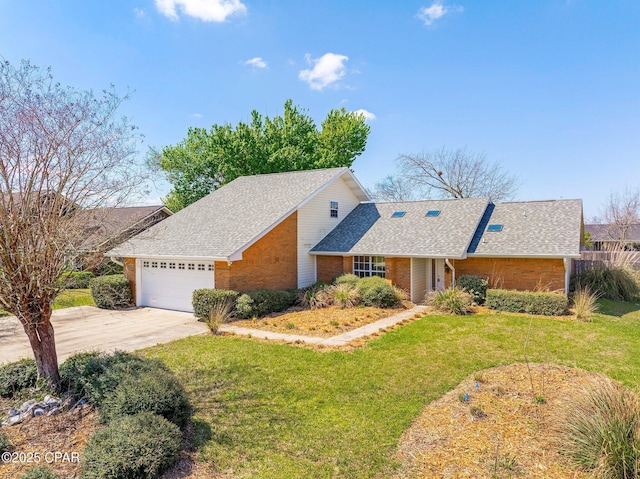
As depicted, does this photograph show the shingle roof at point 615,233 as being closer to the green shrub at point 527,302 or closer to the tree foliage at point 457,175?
the tree foliage at point 457,175

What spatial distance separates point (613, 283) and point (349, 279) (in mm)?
12843

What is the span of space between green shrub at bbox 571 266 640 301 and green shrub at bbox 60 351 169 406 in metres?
18.9

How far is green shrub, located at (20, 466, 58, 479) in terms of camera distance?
13.1ft

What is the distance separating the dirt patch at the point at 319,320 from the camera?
1182cm

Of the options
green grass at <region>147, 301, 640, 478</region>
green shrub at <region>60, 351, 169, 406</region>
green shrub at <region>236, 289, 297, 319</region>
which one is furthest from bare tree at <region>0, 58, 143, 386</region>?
green shrub at <region>236, 289, 297, 319</region>

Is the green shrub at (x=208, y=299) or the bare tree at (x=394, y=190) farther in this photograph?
the bare tree at (x=394, y=190)

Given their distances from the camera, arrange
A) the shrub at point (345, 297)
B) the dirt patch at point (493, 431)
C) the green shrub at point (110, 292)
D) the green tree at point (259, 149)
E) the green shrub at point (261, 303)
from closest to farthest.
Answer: the dirt patch at point (493, 431) → the green shrub at point (261, 303) → the shrub at point (345, 297) → the green shrub at point (110, 292) → the green tree at point (259, 149)

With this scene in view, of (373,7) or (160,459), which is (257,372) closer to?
(160,459)

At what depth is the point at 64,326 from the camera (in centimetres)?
1317

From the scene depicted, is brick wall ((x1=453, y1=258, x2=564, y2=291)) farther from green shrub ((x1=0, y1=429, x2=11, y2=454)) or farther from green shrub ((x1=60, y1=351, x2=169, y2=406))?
green shrub ((x1=0, y1=429, x2=11, y2=454))

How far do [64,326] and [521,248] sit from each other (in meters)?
18.1

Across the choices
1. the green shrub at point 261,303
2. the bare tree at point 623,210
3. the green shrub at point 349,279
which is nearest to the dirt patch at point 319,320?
the green shrub at point 261,303

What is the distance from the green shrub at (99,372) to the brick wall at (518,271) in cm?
1400

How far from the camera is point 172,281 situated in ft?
52.1
